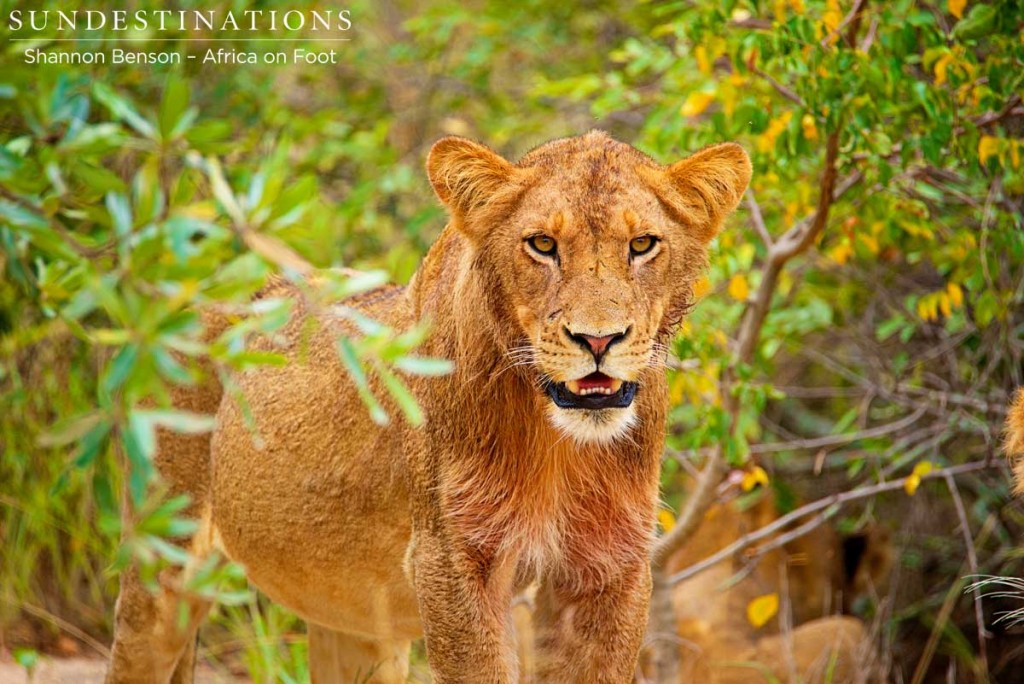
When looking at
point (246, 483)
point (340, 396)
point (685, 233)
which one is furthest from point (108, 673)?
point (685, 233)

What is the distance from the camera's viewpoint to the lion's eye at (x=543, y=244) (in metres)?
3.81

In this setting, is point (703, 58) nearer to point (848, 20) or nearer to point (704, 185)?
point (848, 20)

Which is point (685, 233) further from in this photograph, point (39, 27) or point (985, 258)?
point (39, 27)

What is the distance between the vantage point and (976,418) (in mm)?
6828

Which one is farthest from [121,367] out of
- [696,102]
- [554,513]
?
[696,102]

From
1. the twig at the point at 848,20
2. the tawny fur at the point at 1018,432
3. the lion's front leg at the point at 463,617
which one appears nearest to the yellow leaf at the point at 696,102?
the twig at the point at 848,20

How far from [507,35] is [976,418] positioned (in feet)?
14.4

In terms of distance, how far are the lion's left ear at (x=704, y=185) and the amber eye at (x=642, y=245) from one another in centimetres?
18

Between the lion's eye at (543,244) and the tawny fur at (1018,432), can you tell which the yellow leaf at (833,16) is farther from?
the lion's eye at (543,244)

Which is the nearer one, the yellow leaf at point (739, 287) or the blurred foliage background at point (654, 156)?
the blurred foliage background at point (654, 156)

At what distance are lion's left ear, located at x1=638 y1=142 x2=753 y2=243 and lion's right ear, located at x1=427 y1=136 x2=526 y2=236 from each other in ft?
1.31

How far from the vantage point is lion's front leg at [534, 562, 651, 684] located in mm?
3975

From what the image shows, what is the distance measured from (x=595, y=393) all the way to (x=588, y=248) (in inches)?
15.8

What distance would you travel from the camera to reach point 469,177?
4008 mm
